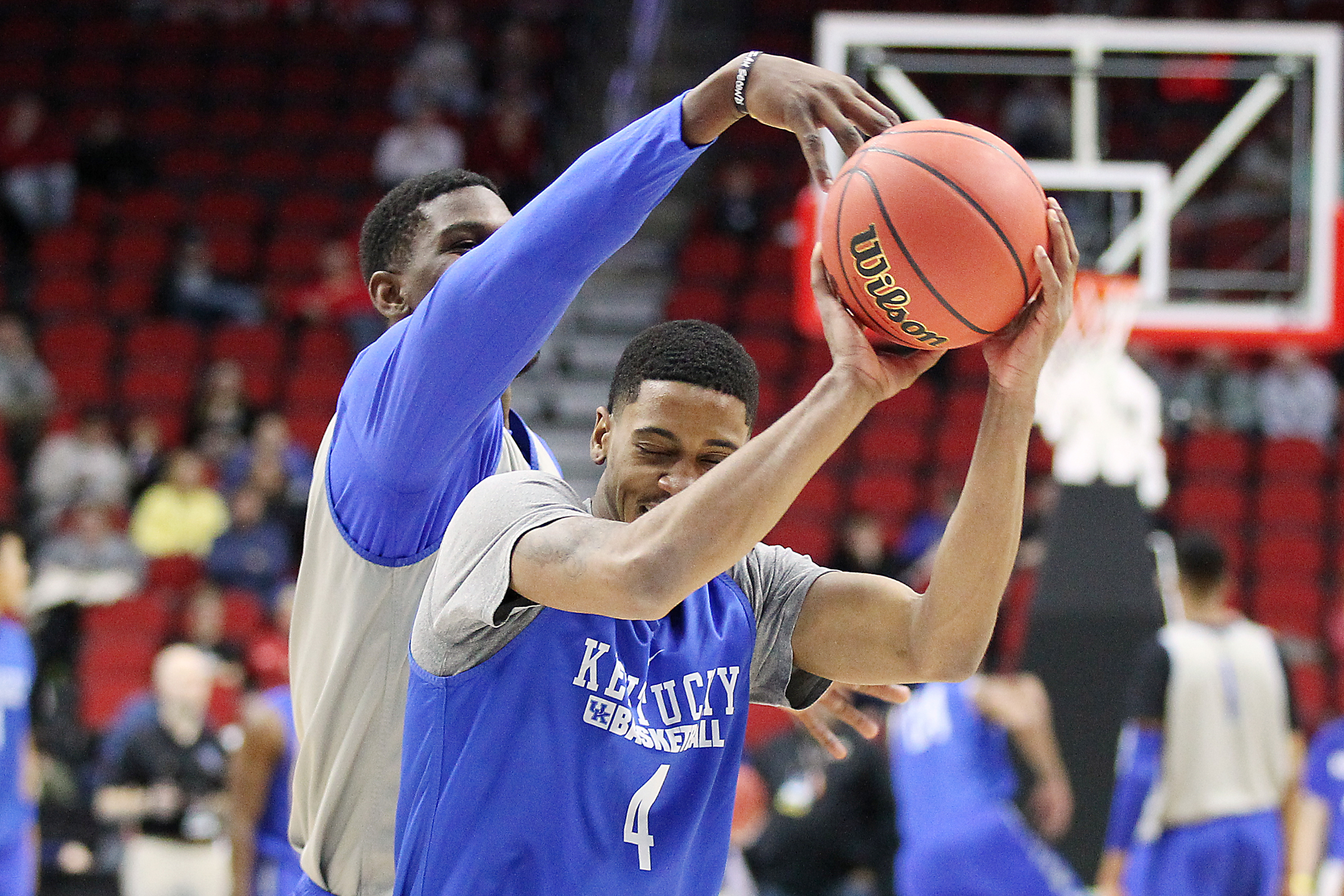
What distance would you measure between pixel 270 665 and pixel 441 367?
6.48 metres

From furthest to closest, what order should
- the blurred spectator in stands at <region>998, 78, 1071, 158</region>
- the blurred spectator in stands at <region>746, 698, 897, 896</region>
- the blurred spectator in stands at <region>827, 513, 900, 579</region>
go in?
the blurred spectator in stands at <region>998, 78, 1071, 158</region>, the blurred spectator in stands at <region>827, 513, 900, 579</region>, the blurred spectator in stands at <region>746, 698, 897, 896</region>

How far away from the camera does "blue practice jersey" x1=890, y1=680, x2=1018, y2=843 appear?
592 centimetres

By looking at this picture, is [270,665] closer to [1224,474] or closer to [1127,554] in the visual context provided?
[1127,554]

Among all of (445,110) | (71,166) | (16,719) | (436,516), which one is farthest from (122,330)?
(436,516)

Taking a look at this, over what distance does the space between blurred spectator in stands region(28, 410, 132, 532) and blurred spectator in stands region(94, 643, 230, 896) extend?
2511 millimetres

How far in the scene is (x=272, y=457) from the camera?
9570mm

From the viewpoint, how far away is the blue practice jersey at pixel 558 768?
1.92 m

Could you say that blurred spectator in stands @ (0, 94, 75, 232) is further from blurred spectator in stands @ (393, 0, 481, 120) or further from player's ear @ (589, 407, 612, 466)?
player's ear @ (589, 407, 612, 466)

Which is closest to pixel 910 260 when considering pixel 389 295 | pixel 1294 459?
pixel 389 295

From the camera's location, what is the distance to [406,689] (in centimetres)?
233

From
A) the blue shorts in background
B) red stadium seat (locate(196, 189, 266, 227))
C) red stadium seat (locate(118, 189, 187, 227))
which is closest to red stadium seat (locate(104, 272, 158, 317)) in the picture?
red stadium seat (locate(118, 189, 187, 227))

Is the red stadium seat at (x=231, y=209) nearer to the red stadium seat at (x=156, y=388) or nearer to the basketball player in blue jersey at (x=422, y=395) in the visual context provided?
the red stadium seat at (x=156, y=388)

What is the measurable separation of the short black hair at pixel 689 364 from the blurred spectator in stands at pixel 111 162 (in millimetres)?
11050

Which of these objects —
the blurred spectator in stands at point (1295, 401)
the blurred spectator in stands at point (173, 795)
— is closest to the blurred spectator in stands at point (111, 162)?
the blurred spectator in stands at point (173, 795)
